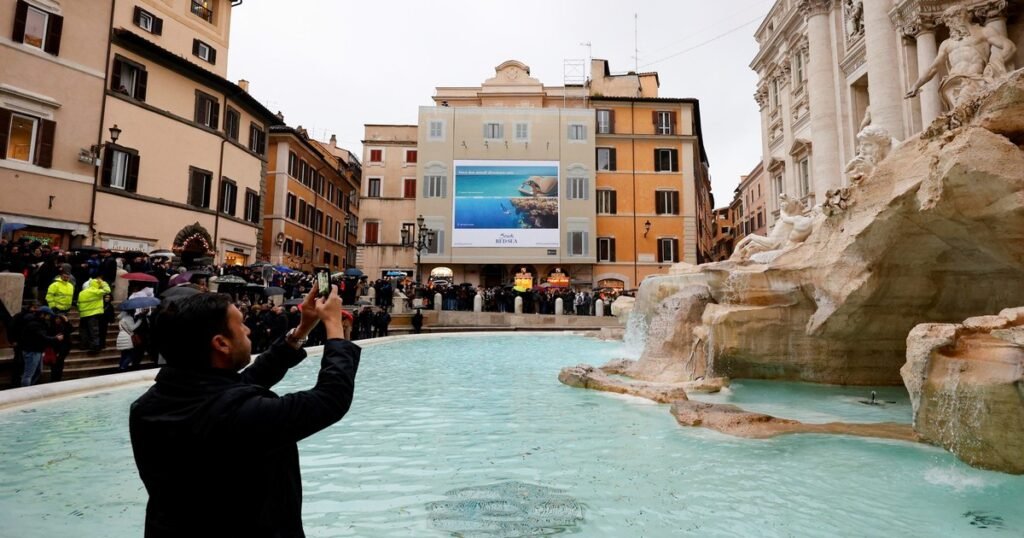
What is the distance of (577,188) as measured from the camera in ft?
125

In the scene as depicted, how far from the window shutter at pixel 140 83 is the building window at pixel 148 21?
7.50 ft

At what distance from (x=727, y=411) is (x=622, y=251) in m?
32.9

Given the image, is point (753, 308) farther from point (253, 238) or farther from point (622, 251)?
point (622, 251)

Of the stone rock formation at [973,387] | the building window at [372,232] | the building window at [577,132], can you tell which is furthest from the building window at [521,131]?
the stone rock formation at [973,387]

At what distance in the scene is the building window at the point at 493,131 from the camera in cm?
3825

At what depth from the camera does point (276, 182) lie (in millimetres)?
34125

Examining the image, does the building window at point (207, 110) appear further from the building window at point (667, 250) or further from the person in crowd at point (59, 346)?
the building window at point (667, 250)

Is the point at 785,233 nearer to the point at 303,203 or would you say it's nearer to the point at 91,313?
the point at 91,313

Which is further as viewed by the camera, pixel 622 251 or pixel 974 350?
pixel 622 251

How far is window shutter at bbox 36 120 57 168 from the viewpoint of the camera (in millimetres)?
18266

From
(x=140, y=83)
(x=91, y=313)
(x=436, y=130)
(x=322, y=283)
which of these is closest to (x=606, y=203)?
(x=436, y=130)

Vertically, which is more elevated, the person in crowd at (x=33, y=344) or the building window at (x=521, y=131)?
the building window at (x=521, y=131)

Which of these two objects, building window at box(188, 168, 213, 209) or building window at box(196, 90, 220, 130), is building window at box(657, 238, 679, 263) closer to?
building window at box(188, 168, 213, 209)

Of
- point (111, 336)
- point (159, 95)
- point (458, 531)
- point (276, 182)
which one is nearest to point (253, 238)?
point (276, 182)
